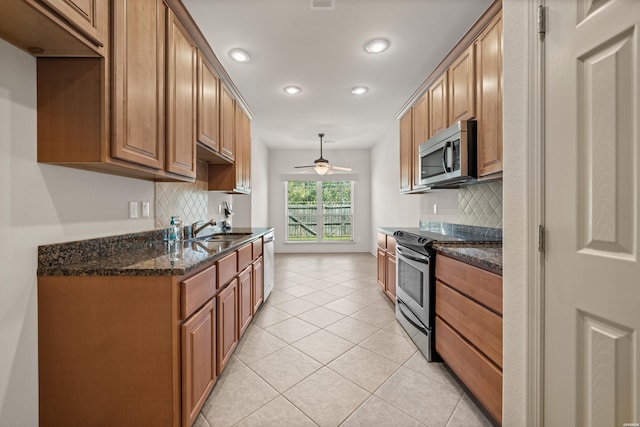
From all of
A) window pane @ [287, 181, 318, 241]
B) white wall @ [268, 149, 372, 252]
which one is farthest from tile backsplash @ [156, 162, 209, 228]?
window pane @ [287, 181, 318, 241]

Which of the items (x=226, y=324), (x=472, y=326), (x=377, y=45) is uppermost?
(x=377, y=45)

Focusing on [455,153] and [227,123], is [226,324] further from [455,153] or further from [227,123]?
[455,153]

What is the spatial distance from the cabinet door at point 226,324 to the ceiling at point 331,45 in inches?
81.9

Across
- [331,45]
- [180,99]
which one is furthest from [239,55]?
[180,99]

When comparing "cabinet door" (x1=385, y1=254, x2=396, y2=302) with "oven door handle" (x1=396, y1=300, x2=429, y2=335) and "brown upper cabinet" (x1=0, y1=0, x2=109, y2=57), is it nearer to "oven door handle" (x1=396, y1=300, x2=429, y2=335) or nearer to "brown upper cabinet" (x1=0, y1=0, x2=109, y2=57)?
"oven door handle" (x1=396, y1=300, x2=429, y2=335)

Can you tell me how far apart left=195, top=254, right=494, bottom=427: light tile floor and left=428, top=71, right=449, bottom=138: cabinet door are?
6.52ft

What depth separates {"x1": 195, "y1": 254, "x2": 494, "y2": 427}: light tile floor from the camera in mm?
1585

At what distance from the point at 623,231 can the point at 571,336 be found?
0.40 meters

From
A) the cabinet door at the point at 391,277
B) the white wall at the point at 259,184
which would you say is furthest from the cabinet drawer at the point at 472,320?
the white wall at the point at 259,184

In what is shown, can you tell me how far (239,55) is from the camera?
2773 mm

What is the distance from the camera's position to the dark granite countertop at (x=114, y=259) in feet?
4.26

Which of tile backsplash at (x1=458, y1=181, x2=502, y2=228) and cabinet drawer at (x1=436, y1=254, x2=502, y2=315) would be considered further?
tile backsplash at (x1=458, y1=181, x2=502, y2=228)

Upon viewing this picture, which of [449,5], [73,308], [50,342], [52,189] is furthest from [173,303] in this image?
[449,5]

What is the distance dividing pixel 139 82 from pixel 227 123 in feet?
4.76
